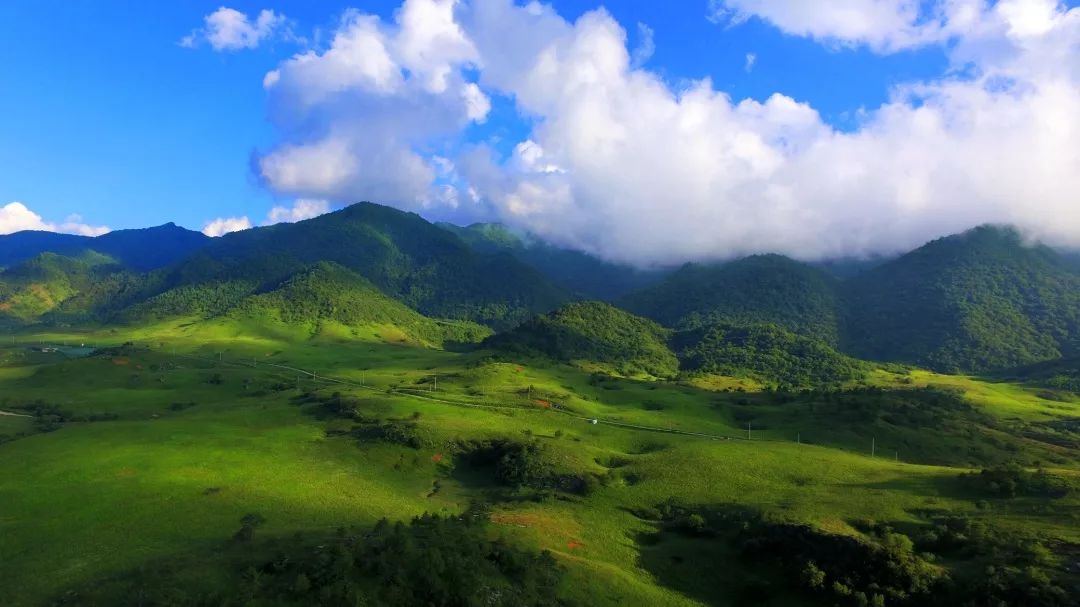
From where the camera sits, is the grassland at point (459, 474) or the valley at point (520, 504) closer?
the valley at point (520, 504)

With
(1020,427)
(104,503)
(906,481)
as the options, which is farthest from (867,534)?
(1020,427)

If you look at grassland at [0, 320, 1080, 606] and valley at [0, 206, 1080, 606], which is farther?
grassland at [0, 320, 1080, 606]

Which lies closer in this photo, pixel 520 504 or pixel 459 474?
pixel 520 504

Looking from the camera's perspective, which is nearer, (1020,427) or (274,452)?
(274,452)

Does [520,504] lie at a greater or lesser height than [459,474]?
greater

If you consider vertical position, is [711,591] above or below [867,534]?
below

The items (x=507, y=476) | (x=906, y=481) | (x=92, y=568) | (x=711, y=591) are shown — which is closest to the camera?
(x=92, y=568)

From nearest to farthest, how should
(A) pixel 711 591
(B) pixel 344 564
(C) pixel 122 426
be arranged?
(B) pixel 344 564 < (A) pixel 711 591 < (C) pixel 122 426

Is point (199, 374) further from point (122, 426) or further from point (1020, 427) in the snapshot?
point (1020, 427)
